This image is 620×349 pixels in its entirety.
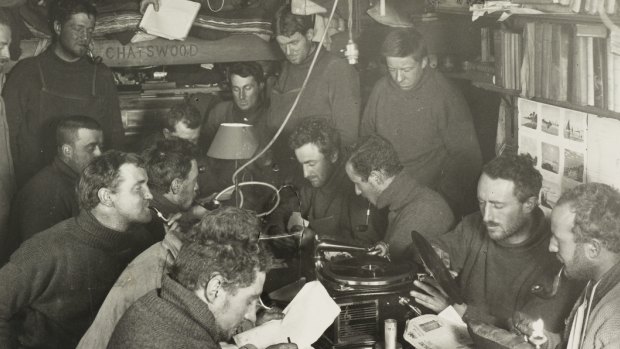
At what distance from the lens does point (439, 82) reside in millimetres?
4918

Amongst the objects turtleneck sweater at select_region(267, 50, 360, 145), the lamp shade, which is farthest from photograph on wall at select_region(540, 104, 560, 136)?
the lamp shade

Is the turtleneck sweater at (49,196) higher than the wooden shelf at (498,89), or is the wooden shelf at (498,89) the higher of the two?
the wooden shelf at (498,89)

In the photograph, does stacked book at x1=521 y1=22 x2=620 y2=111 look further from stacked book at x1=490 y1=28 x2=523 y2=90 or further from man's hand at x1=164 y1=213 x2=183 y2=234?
man's hand at x1=164 y1=213 x2=183 y2=234

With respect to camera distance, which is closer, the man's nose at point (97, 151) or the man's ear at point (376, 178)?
the man's ear at point (376, 178)

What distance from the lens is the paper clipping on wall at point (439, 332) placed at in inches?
108

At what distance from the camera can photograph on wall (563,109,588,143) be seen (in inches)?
146

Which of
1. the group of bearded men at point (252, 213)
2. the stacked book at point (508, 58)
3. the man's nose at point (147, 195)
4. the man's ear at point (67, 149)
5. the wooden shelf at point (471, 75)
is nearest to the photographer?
the group of bearded men at point (252, 213)

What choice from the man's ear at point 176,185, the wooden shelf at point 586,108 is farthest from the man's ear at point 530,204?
the man's ear at point 176,185

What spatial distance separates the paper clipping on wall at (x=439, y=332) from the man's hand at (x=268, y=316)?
1.81 ft

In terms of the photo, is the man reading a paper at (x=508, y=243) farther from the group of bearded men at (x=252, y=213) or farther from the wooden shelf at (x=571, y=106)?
the wooden shelf at (x=571, y=106)

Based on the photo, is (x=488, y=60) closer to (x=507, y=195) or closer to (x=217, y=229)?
(x=507, y=195)

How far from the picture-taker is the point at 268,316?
10.1 ft

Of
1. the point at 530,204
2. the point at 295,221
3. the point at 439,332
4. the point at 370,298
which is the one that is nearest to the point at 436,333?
the point at 439,332

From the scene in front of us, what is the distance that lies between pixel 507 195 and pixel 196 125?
2.61 meters
